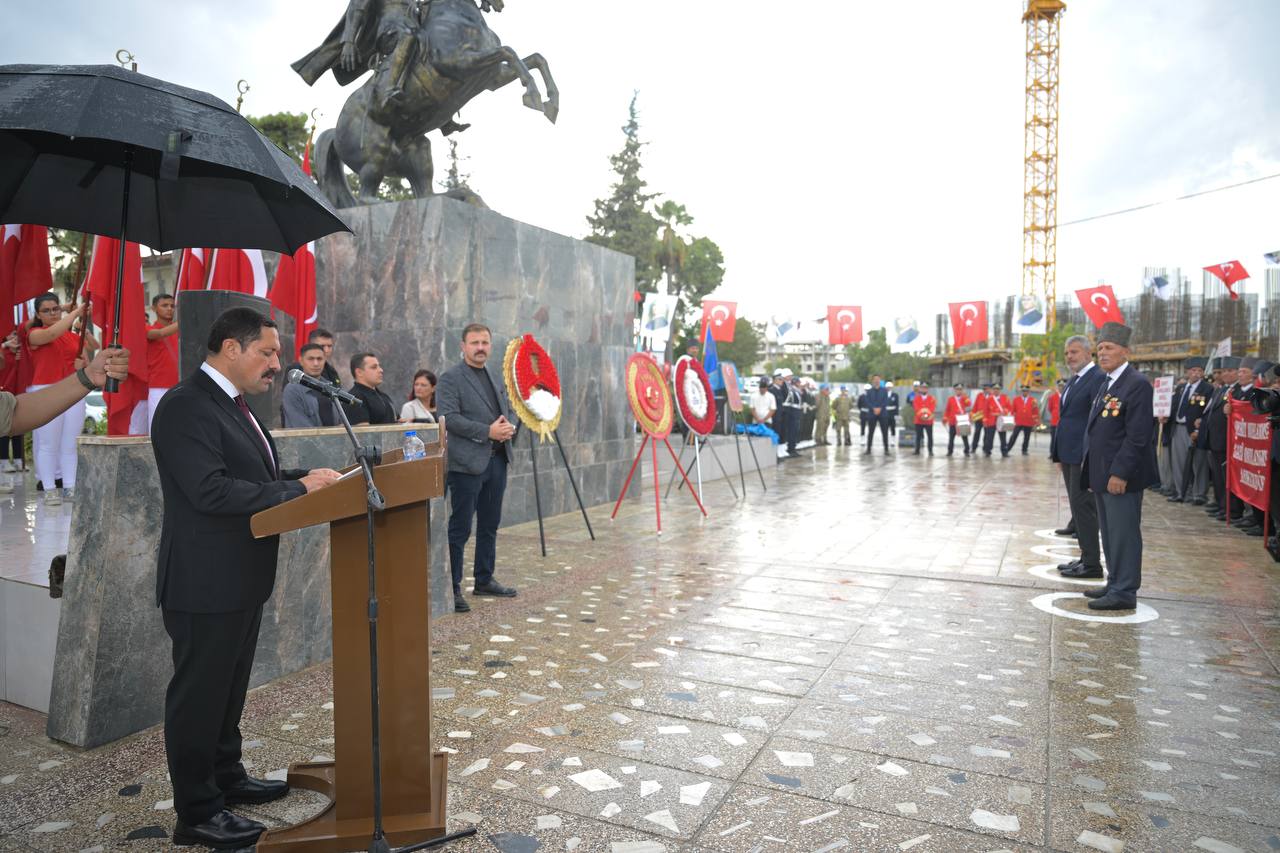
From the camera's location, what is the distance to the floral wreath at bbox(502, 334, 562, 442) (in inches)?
279

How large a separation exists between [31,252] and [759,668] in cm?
571

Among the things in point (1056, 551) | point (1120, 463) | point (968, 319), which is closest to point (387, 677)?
point (1120, 463)

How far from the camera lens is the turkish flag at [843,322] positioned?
27.0 m

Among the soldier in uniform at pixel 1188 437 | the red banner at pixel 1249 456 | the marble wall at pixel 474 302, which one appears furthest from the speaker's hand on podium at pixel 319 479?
the soldier in uniform at pixel 1188 437

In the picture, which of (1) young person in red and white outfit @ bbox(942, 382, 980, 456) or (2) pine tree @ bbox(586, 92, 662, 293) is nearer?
(1) young person in red and white outfit @ bbox(942, 382, 980, 456)

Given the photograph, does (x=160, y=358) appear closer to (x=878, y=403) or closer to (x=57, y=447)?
(x=57, y=447)

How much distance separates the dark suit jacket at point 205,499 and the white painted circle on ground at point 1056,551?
24.0 feet

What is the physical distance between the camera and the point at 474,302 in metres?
8.81

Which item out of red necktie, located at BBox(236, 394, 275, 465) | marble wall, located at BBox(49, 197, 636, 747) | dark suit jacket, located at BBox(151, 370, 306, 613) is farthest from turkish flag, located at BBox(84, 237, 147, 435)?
dark suit jacket, located at BBox(151, 370, 306, 613)

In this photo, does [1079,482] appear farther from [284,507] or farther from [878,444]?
[878,444]

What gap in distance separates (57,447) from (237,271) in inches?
95.0

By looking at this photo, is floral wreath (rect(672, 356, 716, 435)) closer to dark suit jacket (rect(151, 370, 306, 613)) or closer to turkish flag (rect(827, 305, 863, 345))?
dark suit jacket (rect(151, 370, 306, 613))

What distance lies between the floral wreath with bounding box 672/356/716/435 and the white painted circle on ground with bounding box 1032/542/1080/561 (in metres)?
4.11

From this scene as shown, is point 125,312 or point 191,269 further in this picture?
point 191,269
